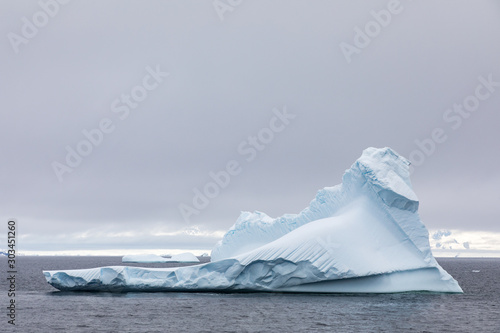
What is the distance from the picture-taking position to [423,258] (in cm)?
2858

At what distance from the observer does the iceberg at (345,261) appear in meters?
27.6

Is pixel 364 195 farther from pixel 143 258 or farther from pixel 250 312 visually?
pixel 143 258

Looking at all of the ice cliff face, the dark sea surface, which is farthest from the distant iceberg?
the dark sea surface

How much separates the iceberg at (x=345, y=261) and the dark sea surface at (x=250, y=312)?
0.57m

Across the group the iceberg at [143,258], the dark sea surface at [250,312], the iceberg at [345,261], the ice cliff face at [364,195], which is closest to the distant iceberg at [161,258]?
the iceberg at [143,258]

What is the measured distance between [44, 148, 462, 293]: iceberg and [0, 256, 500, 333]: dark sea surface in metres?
0.57

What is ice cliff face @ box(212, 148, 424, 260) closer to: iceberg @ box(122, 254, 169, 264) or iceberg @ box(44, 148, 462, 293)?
iceberg @ box(44, 148, 462, 293)

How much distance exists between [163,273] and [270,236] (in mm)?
7023

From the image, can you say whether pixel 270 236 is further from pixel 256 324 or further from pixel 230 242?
pixel 256 324

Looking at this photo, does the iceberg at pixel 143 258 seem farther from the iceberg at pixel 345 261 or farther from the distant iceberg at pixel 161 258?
the iceberg at pixel 345 261

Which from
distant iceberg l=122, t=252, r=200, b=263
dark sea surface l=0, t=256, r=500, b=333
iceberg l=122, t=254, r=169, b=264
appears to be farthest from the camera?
iceberg l=122, t=254, r=169, b=264

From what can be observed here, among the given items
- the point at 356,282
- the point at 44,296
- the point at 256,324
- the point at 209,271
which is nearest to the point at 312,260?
the point at 356,282

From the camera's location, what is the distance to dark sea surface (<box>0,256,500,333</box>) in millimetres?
20828

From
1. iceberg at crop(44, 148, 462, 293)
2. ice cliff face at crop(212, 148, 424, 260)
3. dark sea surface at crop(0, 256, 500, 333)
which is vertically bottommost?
dark sea surface at crop(0, 256, 500, 333)
